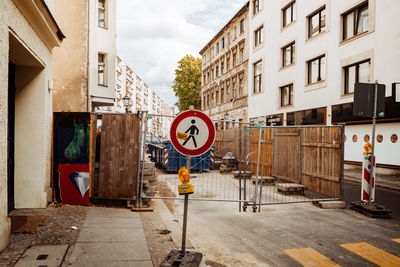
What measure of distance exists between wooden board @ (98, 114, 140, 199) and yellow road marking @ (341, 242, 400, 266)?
4.53 m

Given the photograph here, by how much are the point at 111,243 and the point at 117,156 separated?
275cm

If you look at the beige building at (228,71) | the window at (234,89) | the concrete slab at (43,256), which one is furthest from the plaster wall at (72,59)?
the window at (234,89)

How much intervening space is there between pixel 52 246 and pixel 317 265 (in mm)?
3714

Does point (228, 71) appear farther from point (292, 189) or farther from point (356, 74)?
point (292, 189)

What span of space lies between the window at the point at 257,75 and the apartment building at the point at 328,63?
9 cm

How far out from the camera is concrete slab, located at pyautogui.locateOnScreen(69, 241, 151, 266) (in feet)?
13.2

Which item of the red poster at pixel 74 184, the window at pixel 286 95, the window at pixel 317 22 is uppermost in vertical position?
the window at pixel 317 22

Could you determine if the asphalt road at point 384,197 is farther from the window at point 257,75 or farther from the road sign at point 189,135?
the window at point 257,75

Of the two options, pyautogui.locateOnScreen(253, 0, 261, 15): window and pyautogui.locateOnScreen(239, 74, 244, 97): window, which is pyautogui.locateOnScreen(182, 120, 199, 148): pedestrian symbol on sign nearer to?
pyautogui.locateOnScreen(253, 0, 261, 15): window

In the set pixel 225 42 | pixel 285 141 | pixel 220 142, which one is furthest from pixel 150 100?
pixel 285 141

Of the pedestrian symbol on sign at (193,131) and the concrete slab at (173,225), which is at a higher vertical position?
the pedestrian symbol on sign at (193,131)

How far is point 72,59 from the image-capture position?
14.6m

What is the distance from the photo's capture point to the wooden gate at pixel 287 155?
1057 cm

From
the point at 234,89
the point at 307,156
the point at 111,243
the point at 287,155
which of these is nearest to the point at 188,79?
the point at 234,89
